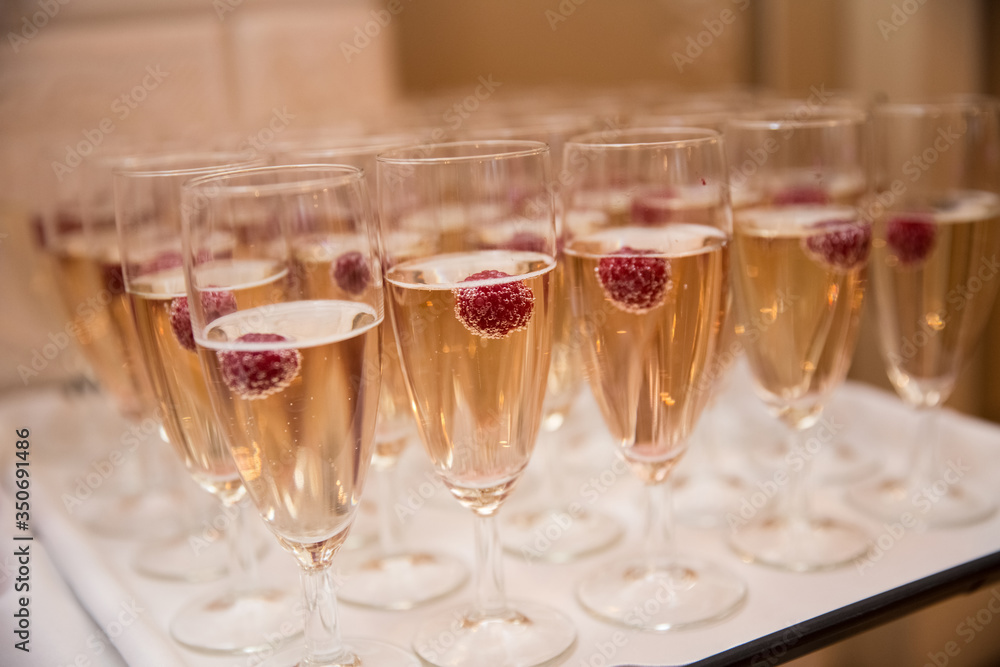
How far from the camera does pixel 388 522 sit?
3.13 feet

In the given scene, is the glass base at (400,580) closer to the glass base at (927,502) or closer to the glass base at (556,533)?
the glass base at (556,533)

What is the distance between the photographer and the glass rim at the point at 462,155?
67cm

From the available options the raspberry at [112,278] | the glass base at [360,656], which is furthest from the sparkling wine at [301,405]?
the raspberry at [112,278]

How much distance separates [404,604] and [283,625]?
105 millimetres

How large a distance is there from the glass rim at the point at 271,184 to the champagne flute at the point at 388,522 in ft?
0.52

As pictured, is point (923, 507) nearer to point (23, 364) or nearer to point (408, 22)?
point (23, 364)

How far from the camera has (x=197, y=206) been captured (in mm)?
622

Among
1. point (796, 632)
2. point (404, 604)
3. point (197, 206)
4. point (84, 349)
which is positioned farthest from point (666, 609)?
point (84, 349)

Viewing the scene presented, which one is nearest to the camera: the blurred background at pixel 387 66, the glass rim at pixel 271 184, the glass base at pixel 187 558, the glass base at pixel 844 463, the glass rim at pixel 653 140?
the glass rim at pixel 271 184

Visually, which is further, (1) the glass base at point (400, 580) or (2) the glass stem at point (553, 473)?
(2) the glass stem at point (553, 473)

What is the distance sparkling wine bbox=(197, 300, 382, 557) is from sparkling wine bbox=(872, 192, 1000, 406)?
0.53 metres

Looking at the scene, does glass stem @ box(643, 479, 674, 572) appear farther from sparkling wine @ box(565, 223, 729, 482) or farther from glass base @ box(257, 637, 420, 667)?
glass base @ box(257, 637, 420, 667)

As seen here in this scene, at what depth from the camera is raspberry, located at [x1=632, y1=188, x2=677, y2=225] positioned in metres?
0.73

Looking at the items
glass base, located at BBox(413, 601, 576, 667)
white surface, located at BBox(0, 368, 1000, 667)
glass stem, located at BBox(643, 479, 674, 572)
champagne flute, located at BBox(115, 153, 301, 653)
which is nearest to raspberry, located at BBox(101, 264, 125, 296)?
champagne flute, located at BBox(115, 153, 301, 653)
